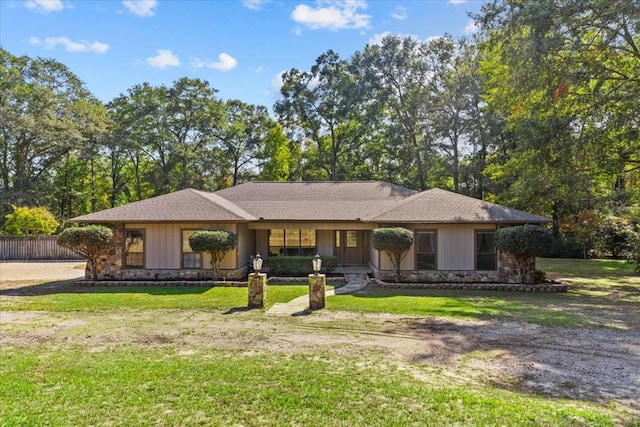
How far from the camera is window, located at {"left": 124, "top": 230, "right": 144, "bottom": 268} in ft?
49.7

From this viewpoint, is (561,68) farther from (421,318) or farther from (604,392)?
(604,392)

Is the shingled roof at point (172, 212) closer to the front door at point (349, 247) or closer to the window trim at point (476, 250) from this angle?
the front door at point (349, 247)

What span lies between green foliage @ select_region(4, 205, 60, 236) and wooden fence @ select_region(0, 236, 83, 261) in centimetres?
112

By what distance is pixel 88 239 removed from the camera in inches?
547

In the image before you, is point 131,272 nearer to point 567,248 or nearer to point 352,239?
point 352,239

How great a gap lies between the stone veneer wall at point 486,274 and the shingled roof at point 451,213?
1.42 meters

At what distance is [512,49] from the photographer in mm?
12758

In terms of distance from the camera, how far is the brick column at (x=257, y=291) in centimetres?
1041

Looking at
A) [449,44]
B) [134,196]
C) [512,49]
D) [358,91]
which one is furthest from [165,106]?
[512,49]

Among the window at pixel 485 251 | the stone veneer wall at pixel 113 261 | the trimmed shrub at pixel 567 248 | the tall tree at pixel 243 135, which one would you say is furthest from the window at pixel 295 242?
the tall tree at pixel 243 135

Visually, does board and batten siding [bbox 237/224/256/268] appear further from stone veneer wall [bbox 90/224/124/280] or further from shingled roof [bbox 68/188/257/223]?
stone veneer wall [bbox 90/224/124/280]

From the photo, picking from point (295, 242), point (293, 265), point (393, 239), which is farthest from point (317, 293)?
point (295, 242)

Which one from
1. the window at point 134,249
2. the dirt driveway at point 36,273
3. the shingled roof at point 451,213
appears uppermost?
the shingled roof at point 451,213

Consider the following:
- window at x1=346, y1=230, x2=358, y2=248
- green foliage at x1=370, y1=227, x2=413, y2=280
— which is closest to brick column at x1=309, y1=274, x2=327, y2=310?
green foliage at x1=370, y1=227, x2=413, y2=280
